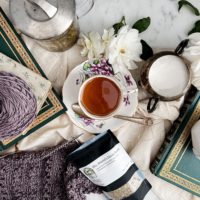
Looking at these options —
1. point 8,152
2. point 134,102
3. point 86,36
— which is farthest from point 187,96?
point 8,152

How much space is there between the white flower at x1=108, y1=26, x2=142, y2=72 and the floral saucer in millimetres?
33

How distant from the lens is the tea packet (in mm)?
727

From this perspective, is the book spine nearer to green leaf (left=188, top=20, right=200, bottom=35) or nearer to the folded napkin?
green leaf (left=188, top=20, right=200, bottom=35)

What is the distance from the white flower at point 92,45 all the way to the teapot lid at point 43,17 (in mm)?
63

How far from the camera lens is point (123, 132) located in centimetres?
76

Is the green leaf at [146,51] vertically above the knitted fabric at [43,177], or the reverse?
the green leaf at [146,51]

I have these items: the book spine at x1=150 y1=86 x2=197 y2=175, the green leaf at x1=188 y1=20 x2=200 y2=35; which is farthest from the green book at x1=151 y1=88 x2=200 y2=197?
the green leaf at x1=188 y1=20 x2=200 y2=35

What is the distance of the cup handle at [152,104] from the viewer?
710 mm

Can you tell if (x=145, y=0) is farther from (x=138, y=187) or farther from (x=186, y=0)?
(x=138, y=187)

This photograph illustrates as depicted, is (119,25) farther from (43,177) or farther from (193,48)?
(43,177)

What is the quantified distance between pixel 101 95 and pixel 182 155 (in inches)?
7.1

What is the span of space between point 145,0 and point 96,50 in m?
0.13

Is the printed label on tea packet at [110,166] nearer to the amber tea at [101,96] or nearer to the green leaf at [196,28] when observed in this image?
the amber tea at [101,96]

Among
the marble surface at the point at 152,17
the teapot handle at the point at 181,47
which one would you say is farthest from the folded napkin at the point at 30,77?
the teapot handle at the point at 181,47
